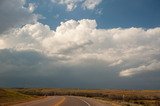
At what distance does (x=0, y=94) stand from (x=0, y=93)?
119 centimetres

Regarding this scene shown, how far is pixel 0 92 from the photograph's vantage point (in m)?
58.8

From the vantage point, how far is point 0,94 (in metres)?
56.5

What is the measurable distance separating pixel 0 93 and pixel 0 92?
1.16 meters

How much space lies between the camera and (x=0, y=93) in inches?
2270

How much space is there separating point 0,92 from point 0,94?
235cm
